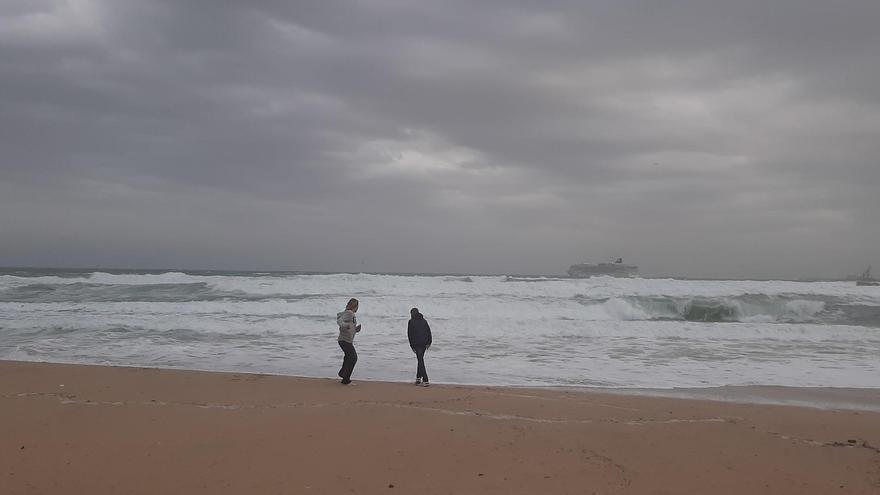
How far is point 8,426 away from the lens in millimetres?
6246

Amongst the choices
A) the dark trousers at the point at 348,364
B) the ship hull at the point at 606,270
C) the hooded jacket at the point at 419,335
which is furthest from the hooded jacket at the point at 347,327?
the ship hull at the point at 606,270

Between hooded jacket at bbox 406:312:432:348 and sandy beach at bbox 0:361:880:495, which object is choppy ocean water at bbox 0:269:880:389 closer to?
hooded jacket at bbox 406:312:432:348

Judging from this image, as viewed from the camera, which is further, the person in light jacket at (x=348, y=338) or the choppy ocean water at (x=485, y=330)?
the choppy ocean water at (x=485, y=330)

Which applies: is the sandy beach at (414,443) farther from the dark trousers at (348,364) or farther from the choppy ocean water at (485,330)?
the choppy ocean water at (485,330)

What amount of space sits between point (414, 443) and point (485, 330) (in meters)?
12.3

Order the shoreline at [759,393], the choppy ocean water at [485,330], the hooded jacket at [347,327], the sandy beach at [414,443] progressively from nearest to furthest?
the sandy beach at [414,443] < the shoreline at [759,393] < the hooded jacket at [347,327] < the choppy ocean water at [485,330]

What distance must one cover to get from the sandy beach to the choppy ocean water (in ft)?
9.13

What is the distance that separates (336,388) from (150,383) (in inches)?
114

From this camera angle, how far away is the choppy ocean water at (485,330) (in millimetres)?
11766

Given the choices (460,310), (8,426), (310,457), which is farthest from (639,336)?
(8,426)

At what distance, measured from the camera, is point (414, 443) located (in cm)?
580

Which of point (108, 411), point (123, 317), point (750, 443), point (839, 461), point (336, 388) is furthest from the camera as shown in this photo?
point (123, 317)

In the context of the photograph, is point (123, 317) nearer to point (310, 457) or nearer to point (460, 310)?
point (460, 310)

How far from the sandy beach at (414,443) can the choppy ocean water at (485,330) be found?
278 cm
